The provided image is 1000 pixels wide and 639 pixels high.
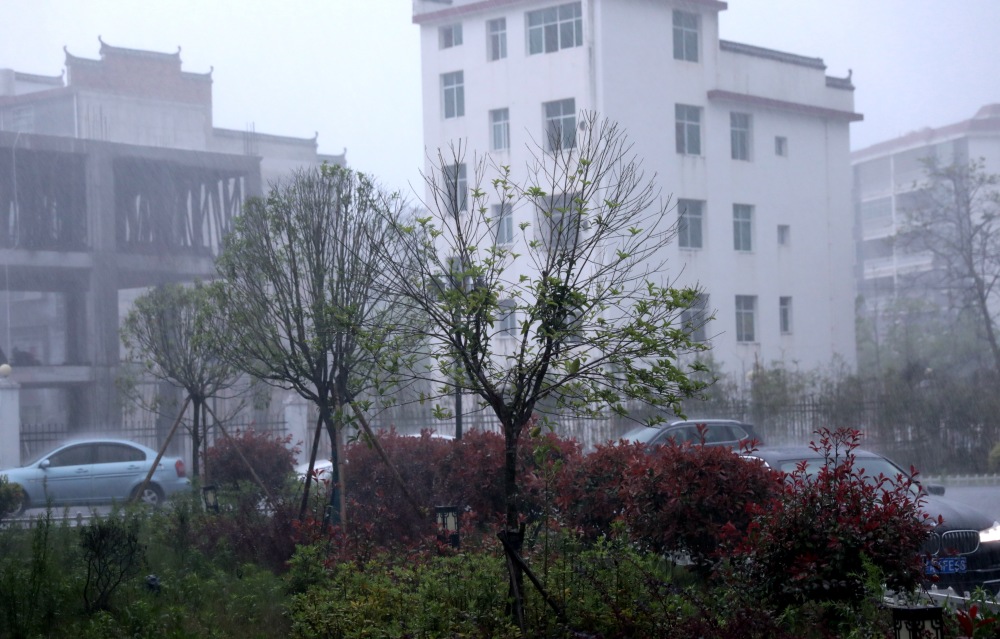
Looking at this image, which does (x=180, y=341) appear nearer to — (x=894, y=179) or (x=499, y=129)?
(x=499, y=129)

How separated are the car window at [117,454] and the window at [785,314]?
87.5 ft

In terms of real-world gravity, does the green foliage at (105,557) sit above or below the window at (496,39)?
below

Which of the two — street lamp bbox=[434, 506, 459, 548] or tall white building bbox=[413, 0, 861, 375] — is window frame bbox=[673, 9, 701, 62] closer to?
tall white building bbox=[413, 0, 861, 375]

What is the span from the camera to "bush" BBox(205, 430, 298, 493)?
55.0 feet

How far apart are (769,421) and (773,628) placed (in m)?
24.2

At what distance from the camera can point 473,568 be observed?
743 cm

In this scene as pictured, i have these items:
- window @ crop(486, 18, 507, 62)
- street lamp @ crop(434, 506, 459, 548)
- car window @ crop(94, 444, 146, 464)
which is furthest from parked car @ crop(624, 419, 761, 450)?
window @ crop(486, 18, 507, 62)

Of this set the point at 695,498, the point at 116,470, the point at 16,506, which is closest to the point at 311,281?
the point at 695,498

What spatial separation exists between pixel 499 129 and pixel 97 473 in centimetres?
2129

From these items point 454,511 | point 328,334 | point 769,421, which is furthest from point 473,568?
point 769,421

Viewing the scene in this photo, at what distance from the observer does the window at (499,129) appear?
127 ft

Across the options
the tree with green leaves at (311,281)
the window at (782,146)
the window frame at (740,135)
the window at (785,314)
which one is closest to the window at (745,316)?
the window at (785,314)

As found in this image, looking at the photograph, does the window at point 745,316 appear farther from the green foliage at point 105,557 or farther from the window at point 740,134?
the green foliage at point 105,557

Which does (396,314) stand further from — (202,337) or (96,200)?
(96,200)
